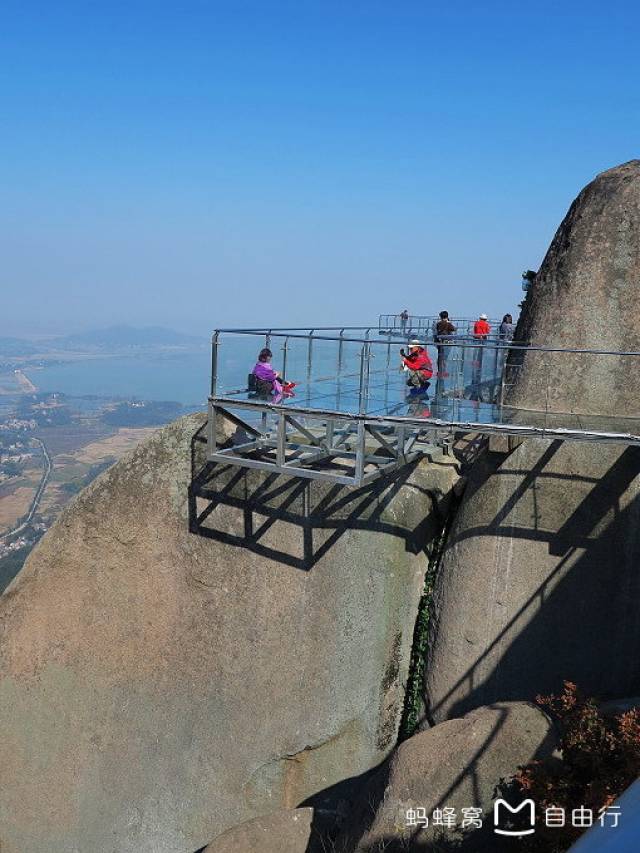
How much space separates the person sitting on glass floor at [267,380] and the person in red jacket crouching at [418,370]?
1.78 meters

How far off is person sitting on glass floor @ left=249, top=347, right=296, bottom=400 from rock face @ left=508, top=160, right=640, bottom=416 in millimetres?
3476

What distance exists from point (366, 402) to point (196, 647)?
4.97 m

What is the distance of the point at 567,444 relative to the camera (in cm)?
1165

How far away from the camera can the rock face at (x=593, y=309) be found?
12.0 metres

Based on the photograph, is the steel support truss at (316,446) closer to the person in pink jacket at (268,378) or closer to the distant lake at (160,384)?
the person in pink jacket at (268,378)

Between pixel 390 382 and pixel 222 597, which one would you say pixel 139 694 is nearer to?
pixel 222 597

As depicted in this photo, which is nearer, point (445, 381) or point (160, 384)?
point (445, 381)

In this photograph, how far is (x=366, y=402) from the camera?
11617mm

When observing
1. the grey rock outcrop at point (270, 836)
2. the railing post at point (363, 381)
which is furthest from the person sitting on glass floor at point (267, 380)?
the grey rock outcrop at point (270, 836)

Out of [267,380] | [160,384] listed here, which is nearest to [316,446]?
[267,380]

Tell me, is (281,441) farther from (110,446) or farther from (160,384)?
(160,384)

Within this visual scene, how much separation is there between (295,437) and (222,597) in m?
2.86

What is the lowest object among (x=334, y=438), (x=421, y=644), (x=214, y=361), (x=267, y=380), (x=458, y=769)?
(x=458, y=769)

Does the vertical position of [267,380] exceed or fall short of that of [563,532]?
it exceeds it
